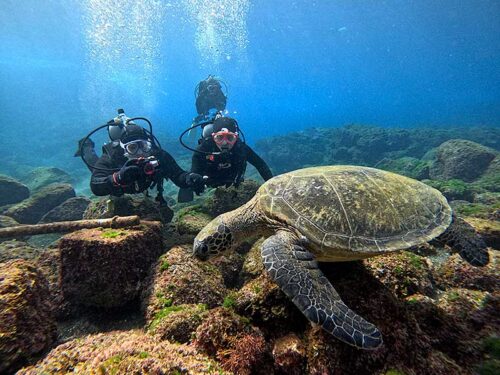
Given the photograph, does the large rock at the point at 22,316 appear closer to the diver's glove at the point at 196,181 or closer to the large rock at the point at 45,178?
the diver's glove at the point at 196,181

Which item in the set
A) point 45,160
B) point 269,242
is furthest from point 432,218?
point 45,160

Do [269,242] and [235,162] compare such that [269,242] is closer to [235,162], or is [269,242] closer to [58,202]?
[235,162]

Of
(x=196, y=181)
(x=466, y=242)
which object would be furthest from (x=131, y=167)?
(x=466, y=242)

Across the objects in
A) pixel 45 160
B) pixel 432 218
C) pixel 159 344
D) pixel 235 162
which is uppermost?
pixel 45 160

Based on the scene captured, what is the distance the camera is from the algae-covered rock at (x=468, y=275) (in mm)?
3216

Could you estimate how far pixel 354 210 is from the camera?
3.17 m

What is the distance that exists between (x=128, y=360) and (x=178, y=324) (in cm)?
90

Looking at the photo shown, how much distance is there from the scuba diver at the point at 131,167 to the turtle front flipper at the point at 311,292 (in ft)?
12.5

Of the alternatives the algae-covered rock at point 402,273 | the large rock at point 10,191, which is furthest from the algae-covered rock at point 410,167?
the large rock at point 10,191

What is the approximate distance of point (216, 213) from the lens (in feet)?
20.4

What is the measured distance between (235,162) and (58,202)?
8.72m

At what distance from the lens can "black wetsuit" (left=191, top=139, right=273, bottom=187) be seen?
7.11 metres

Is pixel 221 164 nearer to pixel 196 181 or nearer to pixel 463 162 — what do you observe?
pixel 196 181

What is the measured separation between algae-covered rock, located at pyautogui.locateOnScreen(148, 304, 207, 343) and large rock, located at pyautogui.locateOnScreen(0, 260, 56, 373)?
1135 millimetres
